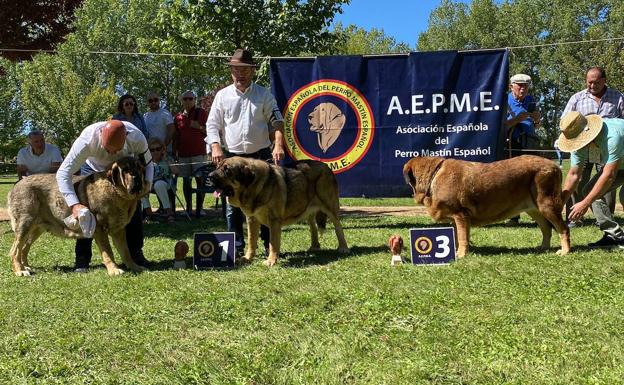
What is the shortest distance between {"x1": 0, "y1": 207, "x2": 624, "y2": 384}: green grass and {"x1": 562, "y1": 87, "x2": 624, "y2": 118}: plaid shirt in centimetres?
252

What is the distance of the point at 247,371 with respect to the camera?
11.4 ft

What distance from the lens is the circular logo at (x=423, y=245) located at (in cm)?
628

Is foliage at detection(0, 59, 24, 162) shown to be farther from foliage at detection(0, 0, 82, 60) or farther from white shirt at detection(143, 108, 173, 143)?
white shirt at detection(143, 108, 173, 143)

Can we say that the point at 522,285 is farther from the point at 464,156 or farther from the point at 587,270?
the point at 464,156

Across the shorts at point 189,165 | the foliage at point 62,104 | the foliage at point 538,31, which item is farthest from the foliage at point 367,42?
the shorts at point 189,165

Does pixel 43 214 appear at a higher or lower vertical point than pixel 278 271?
higher

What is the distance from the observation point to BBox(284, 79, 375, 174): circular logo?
10.1 m

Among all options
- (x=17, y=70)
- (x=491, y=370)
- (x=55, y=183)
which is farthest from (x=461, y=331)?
(x=17, y=70)

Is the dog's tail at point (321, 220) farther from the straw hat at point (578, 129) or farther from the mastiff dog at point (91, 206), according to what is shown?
the straw hat at point (578, 129)

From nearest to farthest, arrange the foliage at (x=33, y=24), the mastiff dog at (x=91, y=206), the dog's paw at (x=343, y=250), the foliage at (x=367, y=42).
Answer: the mastiff dog at (x=91, y=206)
the dog's paw at (x=343, y=250)
the foliage at (x=33, y=24)
the foliage at (x=367, y=42)

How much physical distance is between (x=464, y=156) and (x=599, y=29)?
133 feet

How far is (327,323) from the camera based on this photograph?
14.1 feet

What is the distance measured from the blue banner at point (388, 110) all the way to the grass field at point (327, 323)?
139 inches

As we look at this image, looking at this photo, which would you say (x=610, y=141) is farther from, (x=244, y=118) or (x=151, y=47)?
(x=151, y=47)
